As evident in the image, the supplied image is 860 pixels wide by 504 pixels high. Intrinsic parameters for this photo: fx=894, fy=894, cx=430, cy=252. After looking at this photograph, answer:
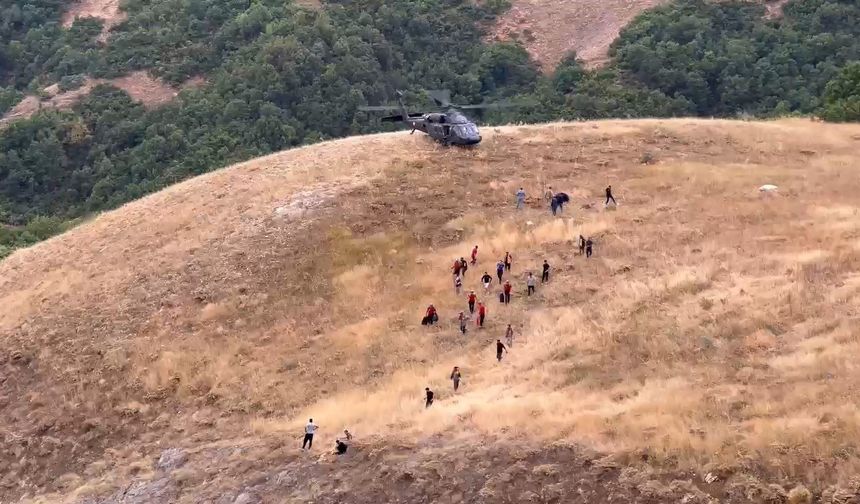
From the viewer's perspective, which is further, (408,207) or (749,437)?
(408,207)

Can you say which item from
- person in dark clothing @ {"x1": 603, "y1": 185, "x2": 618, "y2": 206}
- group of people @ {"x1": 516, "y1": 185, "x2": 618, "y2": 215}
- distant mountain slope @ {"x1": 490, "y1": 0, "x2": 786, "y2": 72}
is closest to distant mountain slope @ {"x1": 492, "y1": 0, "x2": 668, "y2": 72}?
distant mountain slope @ {"x1": 490, "y1": 0, "x2": 786, "y2": 72}

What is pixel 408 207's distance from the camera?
35750 millimetres

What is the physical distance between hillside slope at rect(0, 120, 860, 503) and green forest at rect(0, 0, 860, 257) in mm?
23418

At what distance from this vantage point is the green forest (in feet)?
219

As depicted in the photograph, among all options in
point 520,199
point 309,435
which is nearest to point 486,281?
point 520,199

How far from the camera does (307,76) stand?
241ft

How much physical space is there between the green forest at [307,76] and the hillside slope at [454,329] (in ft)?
76.8

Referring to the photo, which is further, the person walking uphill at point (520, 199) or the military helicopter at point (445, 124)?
Answer: the military helicopter at point (445, 124)

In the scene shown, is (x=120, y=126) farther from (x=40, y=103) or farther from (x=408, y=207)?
(x=408, y=207)

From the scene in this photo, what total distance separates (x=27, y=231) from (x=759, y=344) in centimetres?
4862

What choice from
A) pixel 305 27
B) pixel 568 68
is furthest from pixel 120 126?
pixel 568 68

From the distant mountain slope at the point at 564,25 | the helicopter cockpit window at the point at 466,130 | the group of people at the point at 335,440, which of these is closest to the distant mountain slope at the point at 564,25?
the distant mountain slope at the point at 564,25

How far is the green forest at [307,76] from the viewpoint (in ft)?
219

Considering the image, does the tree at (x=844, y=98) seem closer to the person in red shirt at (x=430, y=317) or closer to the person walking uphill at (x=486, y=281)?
the person walking uphill at (x=486, y=281)
